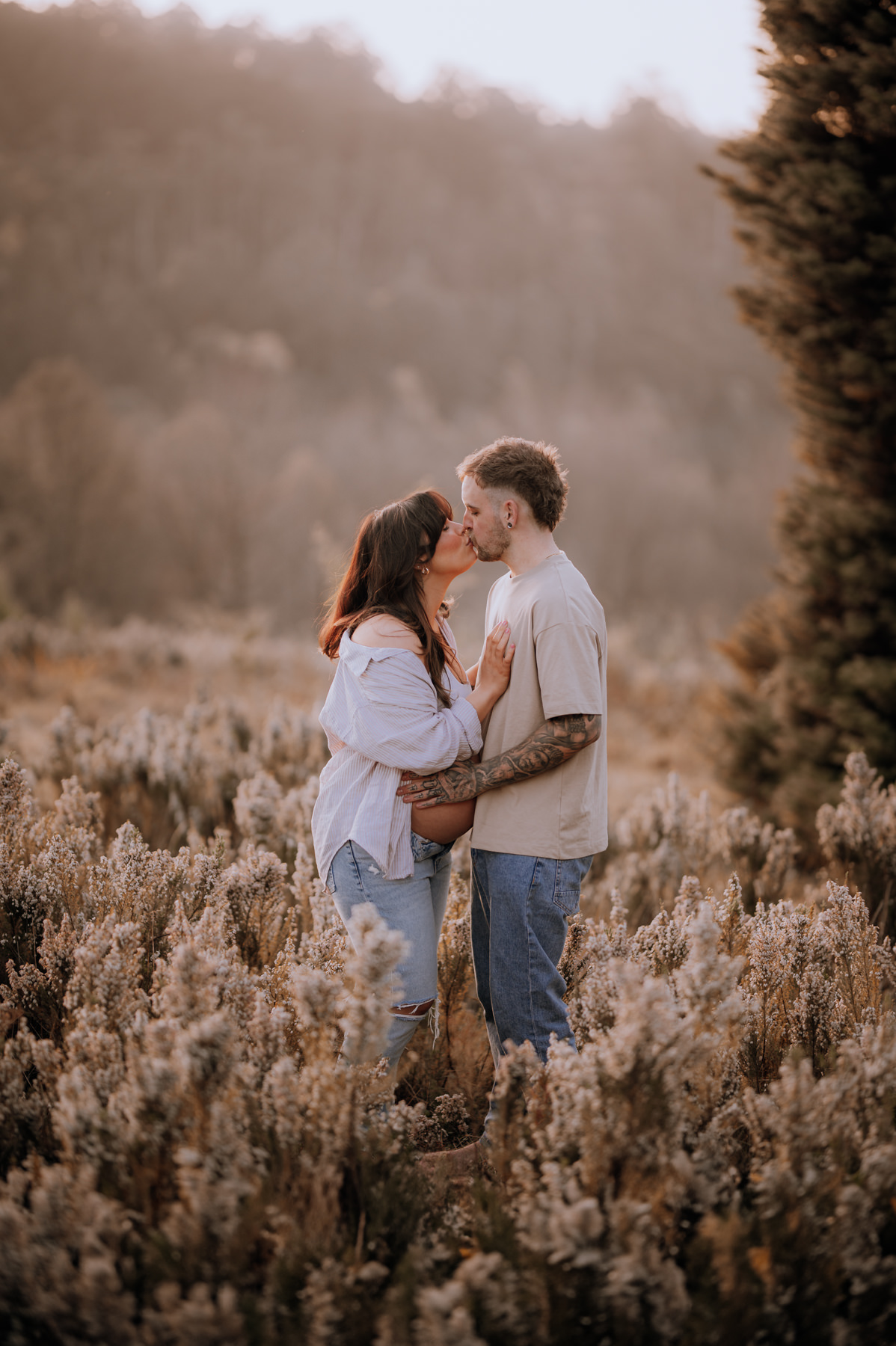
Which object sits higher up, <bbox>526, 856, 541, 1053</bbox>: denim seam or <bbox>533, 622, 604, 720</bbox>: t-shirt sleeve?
<bbox>533, 622, 604, 720</bbox>: t-shirt sleeve

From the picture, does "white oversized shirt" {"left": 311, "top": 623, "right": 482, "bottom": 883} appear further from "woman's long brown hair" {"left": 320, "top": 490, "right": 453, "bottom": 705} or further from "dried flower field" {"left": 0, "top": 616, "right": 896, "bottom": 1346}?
"dried flower field" {"left": 0, "top": 616, "right": 896, "bottom": 1346}

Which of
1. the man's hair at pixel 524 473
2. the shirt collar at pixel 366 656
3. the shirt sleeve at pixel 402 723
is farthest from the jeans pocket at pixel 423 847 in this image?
the man's hair at pixel 524 473

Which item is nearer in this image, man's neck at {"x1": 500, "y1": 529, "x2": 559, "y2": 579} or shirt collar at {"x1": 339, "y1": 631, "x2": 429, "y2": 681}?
shirt collar at {"x1": 339, "y1": 631, "x2": 429, "y2": 681}

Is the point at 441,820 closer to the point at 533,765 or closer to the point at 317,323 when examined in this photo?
the point at 533,765

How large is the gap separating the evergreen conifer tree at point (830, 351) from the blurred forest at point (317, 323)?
57.1 feet

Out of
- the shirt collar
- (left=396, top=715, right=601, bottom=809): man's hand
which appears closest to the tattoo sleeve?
(left=396, top=715, right=601, bottom=809): man's hand

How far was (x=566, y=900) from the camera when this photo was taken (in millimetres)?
2742

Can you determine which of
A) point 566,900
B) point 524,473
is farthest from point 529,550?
point 566,900

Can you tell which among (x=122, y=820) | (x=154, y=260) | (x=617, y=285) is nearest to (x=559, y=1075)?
(x=122, y=820)

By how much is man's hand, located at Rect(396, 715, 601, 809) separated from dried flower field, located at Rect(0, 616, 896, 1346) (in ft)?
1.73

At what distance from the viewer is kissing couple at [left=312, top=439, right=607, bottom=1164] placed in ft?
8.71

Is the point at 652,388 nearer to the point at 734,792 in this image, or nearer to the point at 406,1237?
the point at 734,792

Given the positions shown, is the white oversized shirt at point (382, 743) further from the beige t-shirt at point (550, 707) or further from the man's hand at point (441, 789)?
the beige t-shirt at point (550, 707)

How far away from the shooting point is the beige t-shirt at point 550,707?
267 cm
